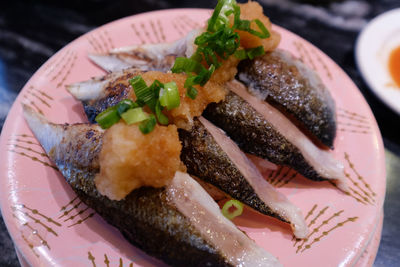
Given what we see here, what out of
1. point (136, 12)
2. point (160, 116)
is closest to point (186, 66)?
point (160, 116)

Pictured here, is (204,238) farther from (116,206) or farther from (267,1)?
(267,1)

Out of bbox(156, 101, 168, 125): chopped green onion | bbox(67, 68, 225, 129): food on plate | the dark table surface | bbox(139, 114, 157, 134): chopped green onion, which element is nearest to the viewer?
bbox(139, 114, 157, 134): chopped green onion

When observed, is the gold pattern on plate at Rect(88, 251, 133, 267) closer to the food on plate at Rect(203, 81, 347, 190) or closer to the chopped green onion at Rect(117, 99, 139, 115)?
the chopped green onion at Rect(117, 99, 139, 115)

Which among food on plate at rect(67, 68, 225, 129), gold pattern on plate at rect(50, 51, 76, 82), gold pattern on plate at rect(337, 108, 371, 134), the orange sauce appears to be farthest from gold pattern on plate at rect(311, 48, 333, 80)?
gold pattern on plate at rect(50, 51, 76, 82)

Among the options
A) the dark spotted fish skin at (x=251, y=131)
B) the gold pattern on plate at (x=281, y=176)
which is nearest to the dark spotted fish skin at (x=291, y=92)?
the dark spotted fish skin at (x=251, y=131)

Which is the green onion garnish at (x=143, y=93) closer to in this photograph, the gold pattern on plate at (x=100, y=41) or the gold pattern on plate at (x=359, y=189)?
the gold pattern on plate at (x=100, y=41)

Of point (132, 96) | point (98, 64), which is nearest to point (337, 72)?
point (132, 96)

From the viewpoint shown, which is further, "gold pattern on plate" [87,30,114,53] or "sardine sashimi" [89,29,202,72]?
"gold pattern on plate" [87,30,114,53]

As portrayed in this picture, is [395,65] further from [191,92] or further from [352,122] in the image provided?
[191,92]
